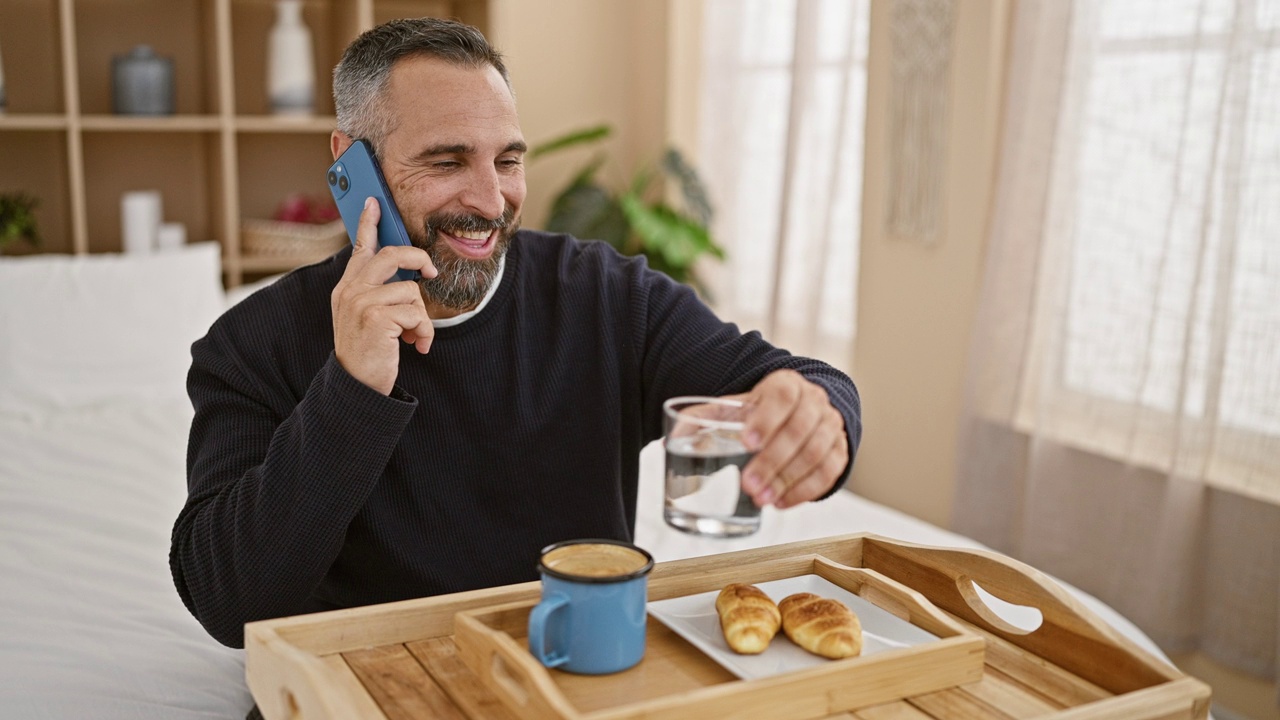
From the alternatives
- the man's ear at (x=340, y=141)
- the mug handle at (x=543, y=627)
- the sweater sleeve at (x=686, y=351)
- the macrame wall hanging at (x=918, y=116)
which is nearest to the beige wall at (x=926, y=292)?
the macrame wall hanging at (x=918, y=116)

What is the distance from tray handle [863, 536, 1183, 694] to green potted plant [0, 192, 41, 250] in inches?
110

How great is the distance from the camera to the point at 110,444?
247cm

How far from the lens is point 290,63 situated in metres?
3.43

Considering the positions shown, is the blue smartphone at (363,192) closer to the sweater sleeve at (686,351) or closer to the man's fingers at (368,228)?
the man's fingers at (368,228)

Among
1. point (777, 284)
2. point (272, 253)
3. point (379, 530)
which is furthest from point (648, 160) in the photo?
point (379, 530)

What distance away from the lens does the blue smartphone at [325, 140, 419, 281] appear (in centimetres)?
136

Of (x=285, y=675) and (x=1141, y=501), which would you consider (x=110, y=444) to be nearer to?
(x=285, y=675)

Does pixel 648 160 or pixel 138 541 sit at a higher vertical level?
pixel 648 160

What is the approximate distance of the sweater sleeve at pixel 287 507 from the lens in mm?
1138

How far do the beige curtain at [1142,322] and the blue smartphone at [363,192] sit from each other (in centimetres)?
164

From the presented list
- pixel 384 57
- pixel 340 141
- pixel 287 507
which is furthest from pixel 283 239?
pixel 287 507

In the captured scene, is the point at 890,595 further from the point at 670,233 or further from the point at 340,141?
the point at 670,233

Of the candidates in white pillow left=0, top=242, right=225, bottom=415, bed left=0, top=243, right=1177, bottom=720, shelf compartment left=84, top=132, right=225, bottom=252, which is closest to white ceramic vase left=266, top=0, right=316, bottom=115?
shelf compartment left=84, top=132, right=225, bottom=252

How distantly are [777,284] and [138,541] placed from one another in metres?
2.13
